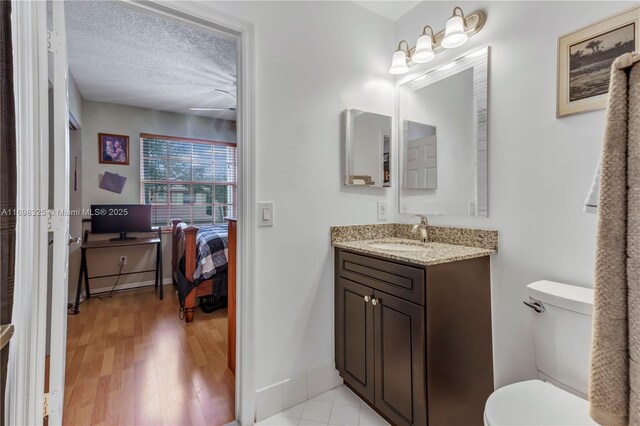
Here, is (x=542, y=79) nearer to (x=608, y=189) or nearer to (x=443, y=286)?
(x=443, y=286)

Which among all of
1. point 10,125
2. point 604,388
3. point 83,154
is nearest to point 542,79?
point 604,388

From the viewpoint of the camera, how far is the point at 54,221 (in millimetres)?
1097

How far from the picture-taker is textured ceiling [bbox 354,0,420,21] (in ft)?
6.21

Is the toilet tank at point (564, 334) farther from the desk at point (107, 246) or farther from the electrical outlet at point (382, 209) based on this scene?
the desk at point (107, 246)

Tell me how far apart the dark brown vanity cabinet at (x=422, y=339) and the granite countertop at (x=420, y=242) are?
0.04 meters

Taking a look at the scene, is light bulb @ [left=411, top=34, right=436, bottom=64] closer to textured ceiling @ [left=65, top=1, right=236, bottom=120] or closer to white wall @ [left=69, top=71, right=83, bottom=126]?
textured ceiling @ [left=65, top=1, right=236, bottom=120]

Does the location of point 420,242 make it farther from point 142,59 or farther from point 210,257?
point 142,59

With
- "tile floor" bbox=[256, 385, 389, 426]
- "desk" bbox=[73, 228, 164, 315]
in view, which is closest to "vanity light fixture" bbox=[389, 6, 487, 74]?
"tile floor" bbox=[256, 385, 389, 426]

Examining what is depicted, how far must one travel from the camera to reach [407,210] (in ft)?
6.64

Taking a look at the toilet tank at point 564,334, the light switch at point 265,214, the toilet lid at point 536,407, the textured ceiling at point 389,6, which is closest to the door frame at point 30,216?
the light switch at point 265,214

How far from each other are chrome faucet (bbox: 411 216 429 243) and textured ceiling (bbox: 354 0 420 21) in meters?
1.38

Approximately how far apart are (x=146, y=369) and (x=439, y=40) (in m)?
2.83

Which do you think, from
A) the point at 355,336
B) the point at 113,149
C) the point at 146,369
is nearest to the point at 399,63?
the point at 355,336

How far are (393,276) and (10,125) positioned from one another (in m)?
1.51
